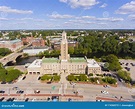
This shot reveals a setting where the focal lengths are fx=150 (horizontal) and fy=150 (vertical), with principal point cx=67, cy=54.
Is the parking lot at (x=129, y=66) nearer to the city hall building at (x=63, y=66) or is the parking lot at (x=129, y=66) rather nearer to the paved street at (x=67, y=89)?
the city hall building at (x=63, y=66)

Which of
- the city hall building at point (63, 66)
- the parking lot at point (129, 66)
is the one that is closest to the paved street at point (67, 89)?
the city hall building at point (63, 66)

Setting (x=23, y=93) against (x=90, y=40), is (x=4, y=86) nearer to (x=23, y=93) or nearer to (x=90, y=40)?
(x=23, y=93)

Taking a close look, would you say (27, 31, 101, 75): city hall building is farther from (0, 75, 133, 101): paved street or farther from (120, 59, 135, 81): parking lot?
(120, 59, 135, 81): parking lot

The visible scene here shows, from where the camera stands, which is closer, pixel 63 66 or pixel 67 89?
pixel 67 89

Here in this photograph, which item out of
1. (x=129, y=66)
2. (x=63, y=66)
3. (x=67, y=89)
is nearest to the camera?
(x=67, y=89)

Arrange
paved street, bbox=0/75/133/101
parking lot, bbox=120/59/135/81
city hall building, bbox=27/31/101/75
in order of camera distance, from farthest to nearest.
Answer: parking lot, bbox=120/59/135/81, city hall building, bbox=27/31/101/75, paved street, bbox=0/75/133/101

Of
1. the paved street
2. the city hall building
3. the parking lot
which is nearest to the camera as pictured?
the paved street

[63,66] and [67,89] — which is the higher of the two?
[63,66]

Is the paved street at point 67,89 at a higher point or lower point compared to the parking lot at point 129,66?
lower

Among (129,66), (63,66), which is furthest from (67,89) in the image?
(129,66)

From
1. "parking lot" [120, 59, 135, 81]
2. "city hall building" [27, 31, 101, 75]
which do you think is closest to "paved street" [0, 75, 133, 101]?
"city hall building" [27, 31, 101, 75]

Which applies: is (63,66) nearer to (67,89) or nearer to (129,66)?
(67,89)
